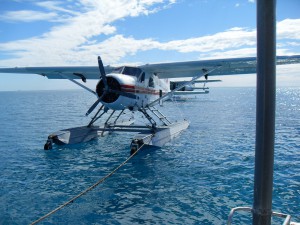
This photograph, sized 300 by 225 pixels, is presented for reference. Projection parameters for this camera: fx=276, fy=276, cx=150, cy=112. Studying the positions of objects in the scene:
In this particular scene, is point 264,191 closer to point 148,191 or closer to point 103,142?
point 148,191

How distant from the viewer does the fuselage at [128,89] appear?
447 inches

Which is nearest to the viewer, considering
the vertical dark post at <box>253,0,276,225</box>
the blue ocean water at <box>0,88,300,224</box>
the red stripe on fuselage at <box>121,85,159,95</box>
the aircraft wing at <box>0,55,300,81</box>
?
the vertical dark post at <box>253,0,276,225</box>

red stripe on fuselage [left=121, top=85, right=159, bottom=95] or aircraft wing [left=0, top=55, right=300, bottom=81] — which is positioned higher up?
aircraft wing [left=0, top=55, right=300, bottom=81]

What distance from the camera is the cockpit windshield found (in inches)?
488

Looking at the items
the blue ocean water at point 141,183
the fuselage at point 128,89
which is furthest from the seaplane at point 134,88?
the blue ocean water at point 141,183

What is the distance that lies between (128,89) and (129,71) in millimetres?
1217

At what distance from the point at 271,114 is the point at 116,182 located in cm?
702

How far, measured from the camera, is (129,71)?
12.6 metres

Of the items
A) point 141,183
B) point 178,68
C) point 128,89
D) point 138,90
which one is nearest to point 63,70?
point 138,90

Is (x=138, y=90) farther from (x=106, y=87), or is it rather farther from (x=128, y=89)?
(x=106, y=87)

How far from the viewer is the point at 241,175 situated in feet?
28.1

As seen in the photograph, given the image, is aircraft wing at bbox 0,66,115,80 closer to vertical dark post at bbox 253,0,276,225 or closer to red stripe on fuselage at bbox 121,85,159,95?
red stripe on fuselage at bbox 121,85,159,95

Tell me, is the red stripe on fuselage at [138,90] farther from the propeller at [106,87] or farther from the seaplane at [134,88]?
the propeller at [106,87]

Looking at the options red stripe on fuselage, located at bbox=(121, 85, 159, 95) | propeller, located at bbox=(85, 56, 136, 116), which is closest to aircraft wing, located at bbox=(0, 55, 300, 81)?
red stripe on fuselage, located at bbox=(121, 85, 159, 95)
